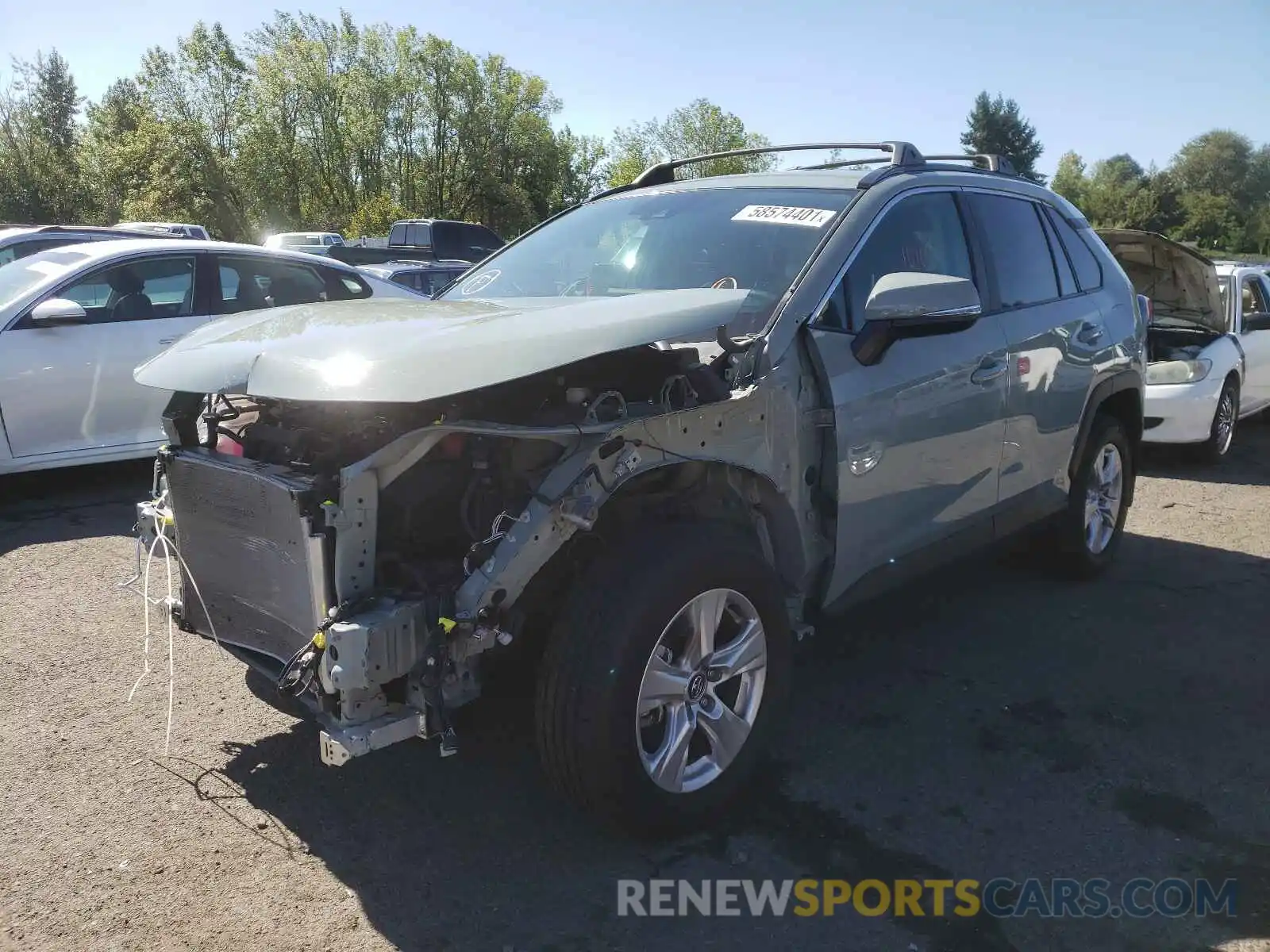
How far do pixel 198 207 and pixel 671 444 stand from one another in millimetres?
46098

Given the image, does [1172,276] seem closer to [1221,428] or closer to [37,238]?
[1221,428]

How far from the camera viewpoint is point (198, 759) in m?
3.32

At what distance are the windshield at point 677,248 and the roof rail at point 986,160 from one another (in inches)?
49.1

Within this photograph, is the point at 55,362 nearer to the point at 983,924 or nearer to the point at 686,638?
the point at 686,638

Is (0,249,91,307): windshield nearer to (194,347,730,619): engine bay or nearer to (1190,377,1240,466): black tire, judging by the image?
(194,347,730,619): engine bay

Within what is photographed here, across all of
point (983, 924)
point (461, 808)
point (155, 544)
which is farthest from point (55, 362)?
point (983, 924)

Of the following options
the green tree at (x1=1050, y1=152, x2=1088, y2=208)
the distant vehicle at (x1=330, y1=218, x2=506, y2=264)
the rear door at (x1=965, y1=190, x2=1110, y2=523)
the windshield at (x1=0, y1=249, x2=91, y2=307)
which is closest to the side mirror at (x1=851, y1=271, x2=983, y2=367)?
the rear door at (x1=965, y1=190, x2=1110, y2=523)

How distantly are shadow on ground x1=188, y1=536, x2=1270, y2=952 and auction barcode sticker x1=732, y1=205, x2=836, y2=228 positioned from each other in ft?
5.90

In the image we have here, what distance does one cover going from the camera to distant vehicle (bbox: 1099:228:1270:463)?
8.16 m

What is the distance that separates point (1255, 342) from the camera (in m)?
9.45

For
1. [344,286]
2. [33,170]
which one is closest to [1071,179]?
[33,170]

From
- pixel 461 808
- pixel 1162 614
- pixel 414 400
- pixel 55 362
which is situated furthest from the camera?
pixel 55 362

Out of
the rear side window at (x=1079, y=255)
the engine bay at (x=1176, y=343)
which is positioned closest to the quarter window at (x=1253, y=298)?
the engine bay at (x=1176, y=343)

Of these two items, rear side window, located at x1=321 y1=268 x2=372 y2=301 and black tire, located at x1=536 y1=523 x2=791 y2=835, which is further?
rear side window, located at x1=321 y1=268 x2=372 y2=301
